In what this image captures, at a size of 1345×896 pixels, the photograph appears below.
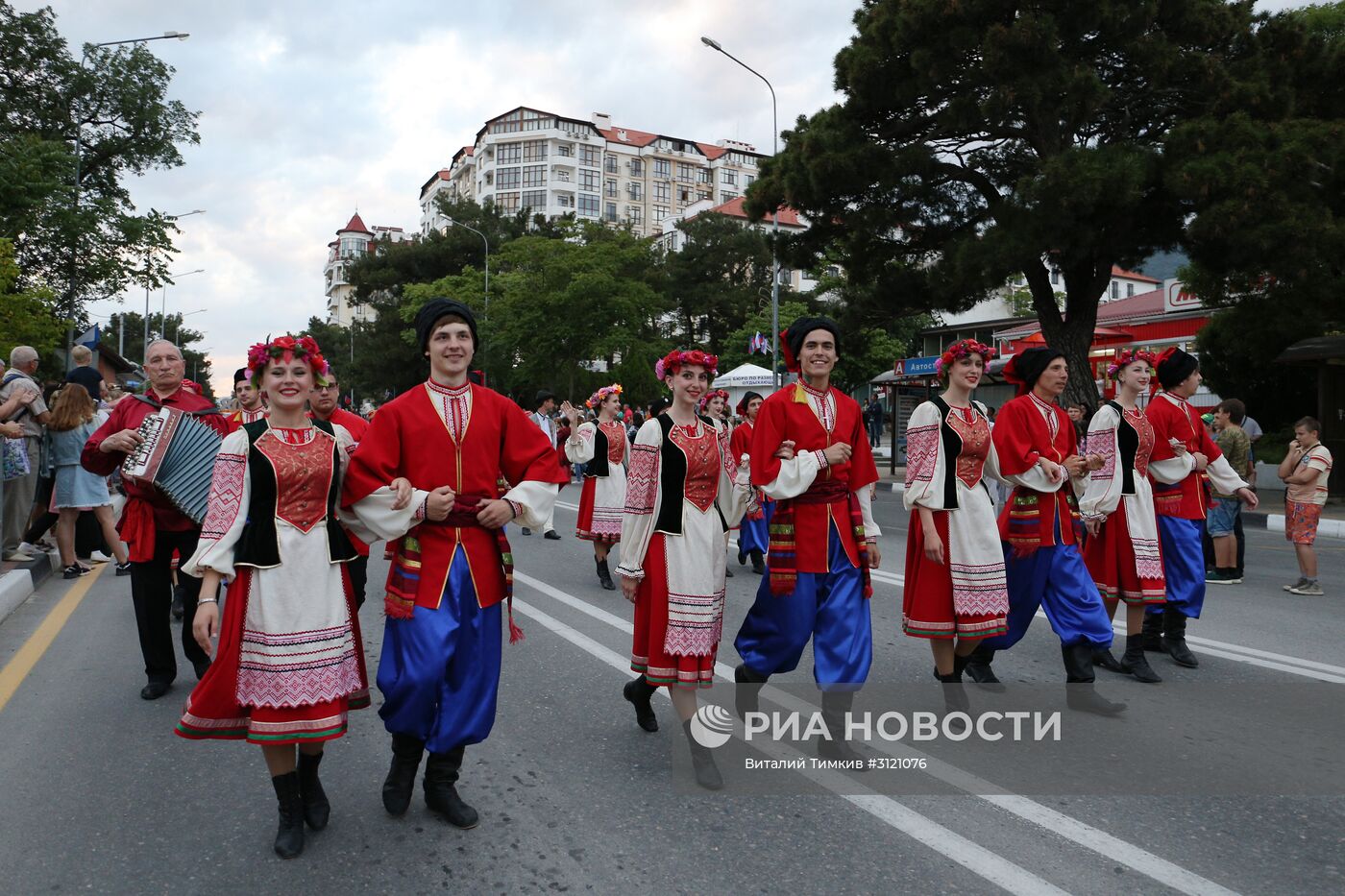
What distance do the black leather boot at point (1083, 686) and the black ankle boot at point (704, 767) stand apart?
2.14 meters

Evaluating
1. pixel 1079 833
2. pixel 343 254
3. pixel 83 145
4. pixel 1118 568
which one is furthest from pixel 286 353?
pixel 343 254

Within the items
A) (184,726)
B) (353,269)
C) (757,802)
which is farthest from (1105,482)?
(353,269)

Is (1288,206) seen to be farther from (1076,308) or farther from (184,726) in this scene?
(184,726)

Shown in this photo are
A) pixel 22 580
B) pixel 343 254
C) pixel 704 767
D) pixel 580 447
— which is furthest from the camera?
pixel 343 254

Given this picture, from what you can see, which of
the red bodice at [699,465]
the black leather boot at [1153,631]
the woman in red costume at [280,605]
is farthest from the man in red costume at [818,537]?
the black leather boot at [1153,631]

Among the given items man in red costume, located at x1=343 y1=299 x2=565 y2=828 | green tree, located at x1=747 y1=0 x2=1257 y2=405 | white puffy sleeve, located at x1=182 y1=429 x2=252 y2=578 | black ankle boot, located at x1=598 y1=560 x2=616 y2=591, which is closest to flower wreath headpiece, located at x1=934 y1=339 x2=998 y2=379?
man in red costume, located at x1=343 y1=299 x2=565 y2=828

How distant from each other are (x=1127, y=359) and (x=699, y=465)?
328cm

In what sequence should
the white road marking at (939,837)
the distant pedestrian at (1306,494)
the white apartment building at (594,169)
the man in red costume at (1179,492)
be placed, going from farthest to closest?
the white apartment building at (594,169) → the distant pedestrian at (1306,494) → the man in red costume at (1179,492) → the white road marking at (939,837)

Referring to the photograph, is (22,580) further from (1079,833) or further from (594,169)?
(594,169)

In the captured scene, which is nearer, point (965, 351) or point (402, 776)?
point (402, 776)

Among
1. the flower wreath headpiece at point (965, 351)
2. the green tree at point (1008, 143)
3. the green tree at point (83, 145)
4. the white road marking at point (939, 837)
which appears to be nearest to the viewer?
the white road marking at point (939, 837)

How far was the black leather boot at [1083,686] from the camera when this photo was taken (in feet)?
16.8

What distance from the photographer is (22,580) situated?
28.6ft

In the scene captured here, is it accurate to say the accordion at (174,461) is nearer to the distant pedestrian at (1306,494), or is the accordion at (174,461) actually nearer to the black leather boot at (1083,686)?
the black leather boot at (1083,686)
